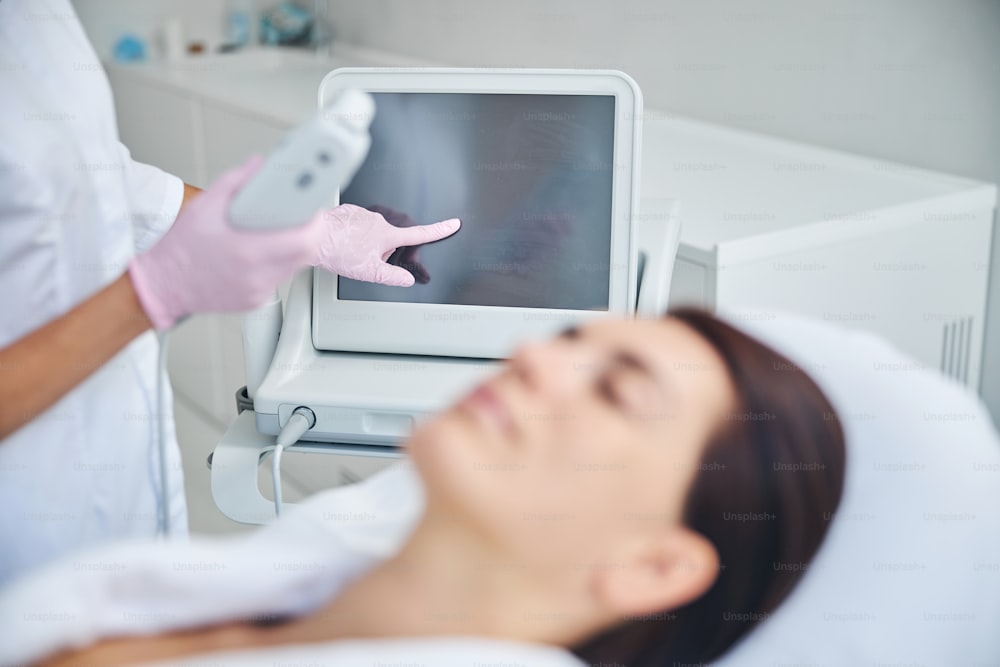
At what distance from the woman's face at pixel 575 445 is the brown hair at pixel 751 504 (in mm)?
19

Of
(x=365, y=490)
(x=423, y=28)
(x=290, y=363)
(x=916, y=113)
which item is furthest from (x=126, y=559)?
(x=423, y=28)

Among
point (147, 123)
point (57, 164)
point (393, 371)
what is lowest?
point (147, 123)

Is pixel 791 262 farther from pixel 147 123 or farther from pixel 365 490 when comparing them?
pixel 147 123

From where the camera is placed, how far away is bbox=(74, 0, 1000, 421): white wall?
1.79m

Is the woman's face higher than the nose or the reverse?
the reverse

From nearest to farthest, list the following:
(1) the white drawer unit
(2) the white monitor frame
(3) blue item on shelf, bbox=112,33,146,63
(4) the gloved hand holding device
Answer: (4) the gloved hand holding device, (2) the white monitor frame, (1) the white drawer unit, (3) blue item on shelf, bbox=112,33,146,63

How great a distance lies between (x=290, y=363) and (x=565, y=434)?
1.76 ft

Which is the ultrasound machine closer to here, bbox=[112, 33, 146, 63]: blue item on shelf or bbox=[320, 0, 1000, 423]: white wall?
bbox=[320, 0, 1000, 423]: white wall

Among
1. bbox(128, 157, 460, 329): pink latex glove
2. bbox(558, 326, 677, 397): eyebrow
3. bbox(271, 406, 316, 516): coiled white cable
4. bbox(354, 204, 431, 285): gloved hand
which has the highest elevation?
bbox(128, 157, 460, 329): pink latex glove

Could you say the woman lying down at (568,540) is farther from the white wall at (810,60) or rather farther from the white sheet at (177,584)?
the white wall at (810,60)

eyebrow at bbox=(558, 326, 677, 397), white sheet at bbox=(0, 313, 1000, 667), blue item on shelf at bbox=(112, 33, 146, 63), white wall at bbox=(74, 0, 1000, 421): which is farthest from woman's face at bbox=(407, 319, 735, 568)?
blue item on shelf at bbox=(112, 33, 146, 63)

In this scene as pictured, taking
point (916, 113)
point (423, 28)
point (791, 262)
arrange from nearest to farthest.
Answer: point (791, 262) < point (916, 113) < point (423, 28)

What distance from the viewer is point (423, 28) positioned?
2.97 meters

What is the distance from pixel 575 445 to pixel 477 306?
18.4 inches
